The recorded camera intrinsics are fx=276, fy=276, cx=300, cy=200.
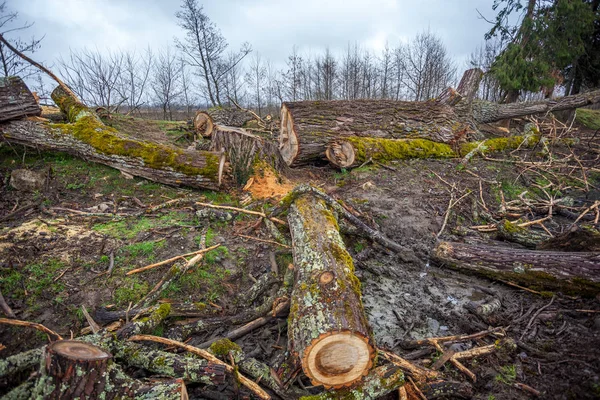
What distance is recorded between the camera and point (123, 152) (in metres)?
4.69

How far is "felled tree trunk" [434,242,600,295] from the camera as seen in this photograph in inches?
99.7

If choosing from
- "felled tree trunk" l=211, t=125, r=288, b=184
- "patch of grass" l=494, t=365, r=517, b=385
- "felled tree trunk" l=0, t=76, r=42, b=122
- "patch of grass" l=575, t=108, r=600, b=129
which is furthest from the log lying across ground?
"patch of grass" l=575, t=108, r=600, b=129

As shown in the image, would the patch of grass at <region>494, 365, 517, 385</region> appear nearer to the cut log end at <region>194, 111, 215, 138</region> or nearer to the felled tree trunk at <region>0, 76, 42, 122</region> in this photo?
the felled tree trunk at <region>0, 76, 42, 122</region>

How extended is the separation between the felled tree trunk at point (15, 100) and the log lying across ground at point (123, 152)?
0.18m

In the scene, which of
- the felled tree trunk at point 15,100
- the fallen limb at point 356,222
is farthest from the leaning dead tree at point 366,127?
the felled tree trunk at point 15,100

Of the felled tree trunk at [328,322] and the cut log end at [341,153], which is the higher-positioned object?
the cut log end at [341,153]

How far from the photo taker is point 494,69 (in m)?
11.6

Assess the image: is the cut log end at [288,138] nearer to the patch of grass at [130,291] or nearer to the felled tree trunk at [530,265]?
the felled tree trunk at [530,265]

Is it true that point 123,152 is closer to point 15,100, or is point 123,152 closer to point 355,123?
point 15,100

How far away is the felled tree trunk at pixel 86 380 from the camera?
123 centimetres

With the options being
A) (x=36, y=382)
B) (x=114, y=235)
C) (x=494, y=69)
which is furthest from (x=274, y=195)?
(x=494, y=69)

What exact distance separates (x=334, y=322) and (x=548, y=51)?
1533cm

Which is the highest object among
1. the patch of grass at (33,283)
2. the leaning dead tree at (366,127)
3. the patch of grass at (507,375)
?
the leaning dead tree at (366,127)

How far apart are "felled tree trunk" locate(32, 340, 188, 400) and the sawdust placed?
317 centimetres
